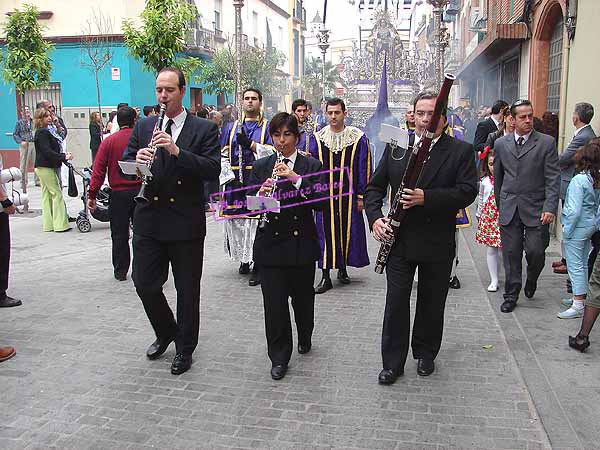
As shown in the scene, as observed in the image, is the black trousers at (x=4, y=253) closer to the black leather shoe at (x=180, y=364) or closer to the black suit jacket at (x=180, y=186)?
the black suit jacket at (x=180, y=186)

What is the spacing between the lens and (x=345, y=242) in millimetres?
7418

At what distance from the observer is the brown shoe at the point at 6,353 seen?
5113 mm

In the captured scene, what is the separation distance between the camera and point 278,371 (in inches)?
187

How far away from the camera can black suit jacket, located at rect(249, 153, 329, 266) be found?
4.70 meters

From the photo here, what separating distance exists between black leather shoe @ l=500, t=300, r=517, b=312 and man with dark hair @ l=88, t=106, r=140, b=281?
3.99 m

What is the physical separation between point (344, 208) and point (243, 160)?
48.3 inches

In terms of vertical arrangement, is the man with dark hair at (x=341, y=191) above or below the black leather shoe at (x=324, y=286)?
above

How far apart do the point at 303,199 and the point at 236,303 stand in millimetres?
2320

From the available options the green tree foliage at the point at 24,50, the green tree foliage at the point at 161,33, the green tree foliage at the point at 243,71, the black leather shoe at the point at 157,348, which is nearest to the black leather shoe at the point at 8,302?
the black leather shoe at the point at 157,348

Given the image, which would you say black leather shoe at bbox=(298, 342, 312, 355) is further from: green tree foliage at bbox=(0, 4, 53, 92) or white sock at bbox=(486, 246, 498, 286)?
green tree foliage at bbox=(0, 4, 53, 92)

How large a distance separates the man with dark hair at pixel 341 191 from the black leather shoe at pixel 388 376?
2498mm

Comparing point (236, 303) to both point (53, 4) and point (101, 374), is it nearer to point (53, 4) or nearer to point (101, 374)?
point (101, 374)

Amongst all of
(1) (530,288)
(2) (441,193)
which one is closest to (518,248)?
(1) (530,288)

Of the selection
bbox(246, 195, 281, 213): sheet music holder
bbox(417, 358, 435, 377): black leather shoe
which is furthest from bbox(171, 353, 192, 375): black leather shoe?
bbox(417, 358, 435, 377): black leather shoe
